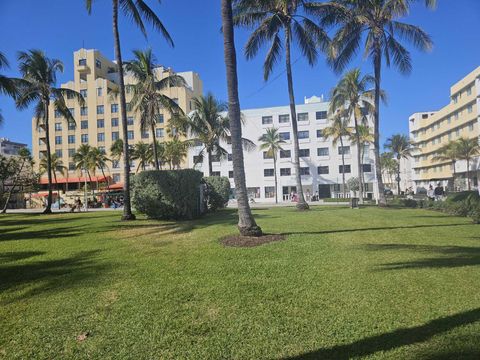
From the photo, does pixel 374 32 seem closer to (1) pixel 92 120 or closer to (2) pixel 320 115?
(2) pixel 320 115

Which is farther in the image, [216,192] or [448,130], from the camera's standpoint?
[448,130]

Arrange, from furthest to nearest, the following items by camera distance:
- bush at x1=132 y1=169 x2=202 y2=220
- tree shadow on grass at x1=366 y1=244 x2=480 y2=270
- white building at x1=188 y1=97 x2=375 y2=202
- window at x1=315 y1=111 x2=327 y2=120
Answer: window at x1=315 y1=111 x2=327 y2=120
white building at x1=188 y1=97 x2=375 y2=202
bush at x1=132 y1=169 x2=202 y2=220
tree shadow on grass at x1=366 y1=244 x2=480 y2=270

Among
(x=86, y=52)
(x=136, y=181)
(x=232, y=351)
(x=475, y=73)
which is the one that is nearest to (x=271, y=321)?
(x=232, y=351)

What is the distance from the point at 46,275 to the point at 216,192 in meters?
16.9

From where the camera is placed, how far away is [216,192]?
2383 centimetres

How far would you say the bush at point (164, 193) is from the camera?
16.6 m

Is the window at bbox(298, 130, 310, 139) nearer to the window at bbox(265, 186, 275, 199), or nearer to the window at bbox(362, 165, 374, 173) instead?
the window at bbox(265, 186, 275, 199)

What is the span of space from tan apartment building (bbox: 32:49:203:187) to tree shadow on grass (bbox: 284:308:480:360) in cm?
6916

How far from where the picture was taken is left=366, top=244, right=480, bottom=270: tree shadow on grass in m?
6.87

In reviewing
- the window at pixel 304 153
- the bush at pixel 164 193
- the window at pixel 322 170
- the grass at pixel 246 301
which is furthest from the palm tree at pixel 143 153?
the grass at pixel 246 301

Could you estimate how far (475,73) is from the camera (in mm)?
52906

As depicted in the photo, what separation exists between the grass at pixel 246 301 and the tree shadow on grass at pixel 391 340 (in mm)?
12

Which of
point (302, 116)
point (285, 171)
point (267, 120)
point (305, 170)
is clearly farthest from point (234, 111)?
point (267, 120)

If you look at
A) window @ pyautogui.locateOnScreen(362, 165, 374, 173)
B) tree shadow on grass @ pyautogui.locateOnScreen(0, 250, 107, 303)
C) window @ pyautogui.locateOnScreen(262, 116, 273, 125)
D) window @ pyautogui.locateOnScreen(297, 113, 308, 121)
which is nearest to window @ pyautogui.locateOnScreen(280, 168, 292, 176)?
window @ pyautogui.locateOnScreen(262, 116, 273, 125)
